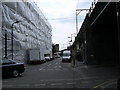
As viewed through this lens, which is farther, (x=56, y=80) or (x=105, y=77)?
(x=105, y=77)

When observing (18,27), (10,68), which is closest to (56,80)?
(10,68)

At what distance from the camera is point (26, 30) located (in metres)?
53.5

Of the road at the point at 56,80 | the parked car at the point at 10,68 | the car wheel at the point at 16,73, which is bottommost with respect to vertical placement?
the road at the point at 56,80

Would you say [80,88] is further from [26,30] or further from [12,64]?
[26,30]

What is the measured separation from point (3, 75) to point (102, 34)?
2062cm

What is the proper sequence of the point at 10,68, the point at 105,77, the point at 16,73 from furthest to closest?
the point at 16,73 < the point at 10,68 < the point at 105,77

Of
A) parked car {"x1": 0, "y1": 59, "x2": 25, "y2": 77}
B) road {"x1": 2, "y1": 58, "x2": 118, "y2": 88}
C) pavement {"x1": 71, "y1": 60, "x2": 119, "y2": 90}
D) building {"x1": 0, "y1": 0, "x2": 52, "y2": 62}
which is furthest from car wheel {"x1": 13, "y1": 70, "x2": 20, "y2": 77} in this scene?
building {"x1": 0, "y1": 0, "x2": 52, "y2": 62}

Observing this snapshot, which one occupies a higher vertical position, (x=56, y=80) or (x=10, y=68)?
(x=10, y=68)

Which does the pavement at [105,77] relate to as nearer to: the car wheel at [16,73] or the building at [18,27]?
the car wheel at [16,73]

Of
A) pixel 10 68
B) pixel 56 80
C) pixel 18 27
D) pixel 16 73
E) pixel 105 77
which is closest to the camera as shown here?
pixel 56 80

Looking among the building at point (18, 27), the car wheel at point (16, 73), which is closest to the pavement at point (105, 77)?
the car wheel at point (16, 73)

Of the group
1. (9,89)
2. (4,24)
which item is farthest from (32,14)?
(9,89)

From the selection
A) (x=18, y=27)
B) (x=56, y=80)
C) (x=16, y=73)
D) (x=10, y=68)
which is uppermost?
(x=18, y=27)

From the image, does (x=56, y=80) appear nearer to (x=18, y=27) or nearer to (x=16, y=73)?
(x=16, y=73)
